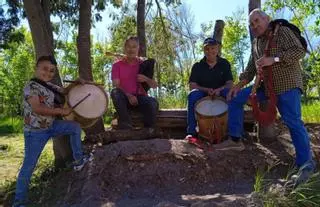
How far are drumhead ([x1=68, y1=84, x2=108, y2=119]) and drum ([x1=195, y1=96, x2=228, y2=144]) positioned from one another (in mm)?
1158

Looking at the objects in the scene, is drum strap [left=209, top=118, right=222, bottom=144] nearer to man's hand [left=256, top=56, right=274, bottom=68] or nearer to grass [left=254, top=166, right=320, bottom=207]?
man's hand [left=256, top=56, right=274, bottom=68]

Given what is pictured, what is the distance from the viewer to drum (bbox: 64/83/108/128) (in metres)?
5.75

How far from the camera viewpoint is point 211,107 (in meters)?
6.08

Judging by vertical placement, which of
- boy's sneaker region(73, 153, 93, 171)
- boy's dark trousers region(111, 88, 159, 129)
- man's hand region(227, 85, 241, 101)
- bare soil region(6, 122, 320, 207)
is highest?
man's hand region(227, 85, 241, 101)

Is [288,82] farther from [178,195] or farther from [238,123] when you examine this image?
[178,195]

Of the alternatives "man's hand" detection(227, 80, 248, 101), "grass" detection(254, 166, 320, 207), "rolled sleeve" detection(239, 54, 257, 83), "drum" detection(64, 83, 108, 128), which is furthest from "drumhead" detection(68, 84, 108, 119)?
"grass" detection(254, 166, 320, 207)

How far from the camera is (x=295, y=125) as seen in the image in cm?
513

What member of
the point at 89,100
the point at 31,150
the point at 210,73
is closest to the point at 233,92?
the point at 210,73

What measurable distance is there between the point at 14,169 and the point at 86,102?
2828 mm

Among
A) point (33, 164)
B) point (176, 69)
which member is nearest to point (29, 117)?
point (33, 164)

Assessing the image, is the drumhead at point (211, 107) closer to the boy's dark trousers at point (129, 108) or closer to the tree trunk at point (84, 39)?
the boy's dark trousers at point (129, 108)

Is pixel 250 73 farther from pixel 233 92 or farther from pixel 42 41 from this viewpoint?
pixel 42 41

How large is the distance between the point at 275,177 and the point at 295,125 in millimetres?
676

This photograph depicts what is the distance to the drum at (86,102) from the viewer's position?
5.75 m
